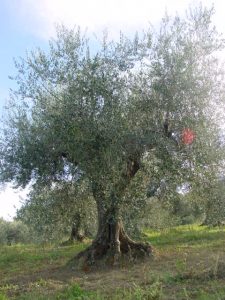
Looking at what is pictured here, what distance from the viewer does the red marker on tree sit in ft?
56.8

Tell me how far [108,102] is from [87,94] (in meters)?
0.86

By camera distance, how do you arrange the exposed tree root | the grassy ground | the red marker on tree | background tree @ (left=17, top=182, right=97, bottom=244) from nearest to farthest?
the grassy ground, the red marker on tree, the exposed tree root, background tree @ (left=17, top=182, right=97, bottom=244)

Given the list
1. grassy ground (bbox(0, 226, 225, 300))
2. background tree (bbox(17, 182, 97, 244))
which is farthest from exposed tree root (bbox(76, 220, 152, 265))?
background tree (bbox(17, 182, 97, 244))

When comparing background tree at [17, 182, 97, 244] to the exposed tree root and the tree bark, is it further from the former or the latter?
the exposed tree root

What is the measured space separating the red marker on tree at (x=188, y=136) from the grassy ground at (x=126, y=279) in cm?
415

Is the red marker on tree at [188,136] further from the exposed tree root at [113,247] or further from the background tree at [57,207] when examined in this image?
the exposed tree root at [113,247]

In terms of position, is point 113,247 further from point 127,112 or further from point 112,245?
point 127,112

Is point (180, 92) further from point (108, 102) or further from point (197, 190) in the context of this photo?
point (197, 190)

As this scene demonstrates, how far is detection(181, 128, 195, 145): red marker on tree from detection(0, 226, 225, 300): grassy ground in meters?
4.15

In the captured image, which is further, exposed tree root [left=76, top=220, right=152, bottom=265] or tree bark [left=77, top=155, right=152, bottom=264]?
exposed tree root [left=76, top=220, right=152, bottom=265]

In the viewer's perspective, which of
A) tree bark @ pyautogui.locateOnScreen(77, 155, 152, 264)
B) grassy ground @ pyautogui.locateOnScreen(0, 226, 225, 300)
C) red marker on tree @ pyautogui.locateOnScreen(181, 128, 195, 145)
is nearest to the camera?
grassy ground @ pyautogui.locateOnScreen(0, 226, 225, 300)

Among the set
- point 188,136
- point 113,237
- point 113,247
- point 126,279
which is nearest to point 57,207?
point 113,237

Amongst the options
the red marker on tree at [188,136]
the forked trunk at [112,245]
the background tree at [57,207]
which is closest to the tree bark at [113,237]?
the forked trunk at [112,245]

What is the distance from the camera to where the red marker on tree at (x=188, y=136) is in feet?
56.8
